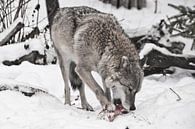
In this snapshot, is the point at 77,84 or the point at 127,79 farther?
the point at 77,84

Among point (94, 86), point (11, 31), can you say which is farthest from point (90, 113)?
point (11, 31)

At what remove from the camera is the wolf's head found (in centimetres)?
576

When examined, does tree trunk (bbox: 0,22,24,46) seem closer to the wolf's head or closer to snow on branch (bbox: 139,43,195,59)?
snow on branch (bbox: 139,43,195,59)

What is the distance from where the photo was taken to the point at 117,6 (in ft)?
46.6

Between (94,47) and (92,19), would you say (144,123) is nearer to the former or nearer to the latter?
(94,47)

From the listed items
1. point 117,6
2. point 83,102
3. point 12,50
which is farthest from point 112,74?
point 117,6

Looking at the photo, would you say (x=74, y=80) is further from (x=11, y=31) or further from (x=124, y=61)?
(x=11, y=31)

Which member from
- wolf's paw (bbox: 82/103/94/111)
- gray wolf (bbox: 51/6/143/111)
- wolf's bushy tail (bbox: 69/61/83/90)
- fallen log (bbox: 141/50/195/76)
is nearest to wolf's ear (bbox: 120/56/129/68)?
gray wolf (bbox: 51/6/143/111)

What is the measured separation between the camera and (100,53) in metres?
6.06

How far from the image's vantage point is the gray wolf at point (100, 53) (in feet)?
19.1

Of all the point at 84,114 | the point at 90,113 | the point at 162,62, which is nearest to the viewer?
the point at 84,114

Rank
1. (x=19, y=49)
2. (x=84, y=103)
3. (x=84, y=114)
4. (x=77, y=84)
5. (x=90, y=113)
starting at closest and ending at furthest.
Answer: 1. (x=84, y=114)
2. (x=90, y=113)
3. (x=84, y=103)
4. (x=77, y=84)
5. (x=19, y=49)

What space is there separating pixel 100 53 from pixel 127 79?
55 cm

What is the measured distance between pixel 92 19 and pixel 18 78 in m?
2.51
